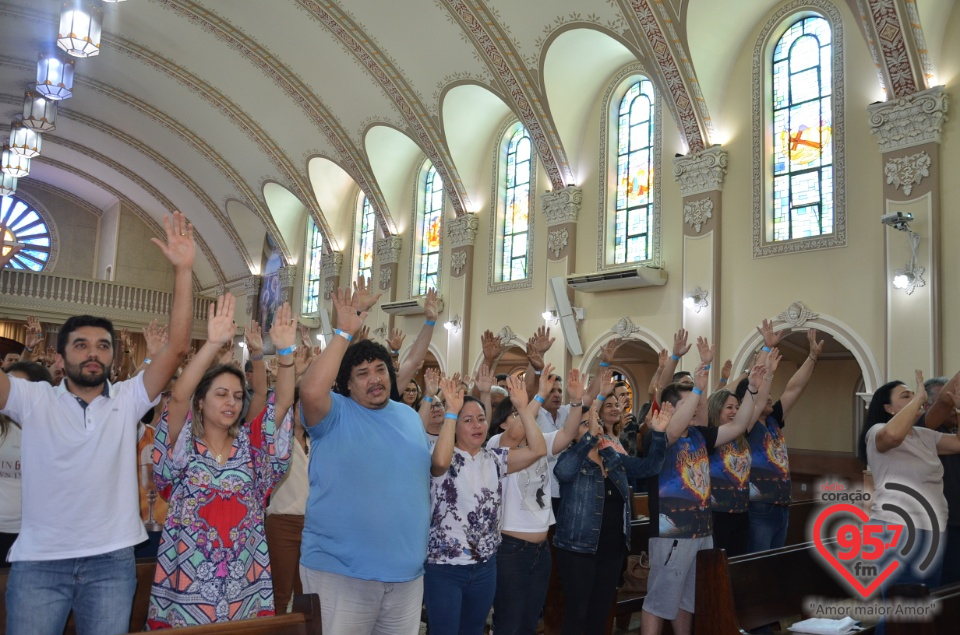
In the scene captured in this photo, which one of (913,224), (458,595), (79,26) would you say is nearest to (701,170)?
(913,224)

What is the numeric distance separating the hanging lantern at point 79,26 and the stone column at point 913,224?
30.0 feet

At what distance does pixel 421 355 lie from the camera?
4.20 m

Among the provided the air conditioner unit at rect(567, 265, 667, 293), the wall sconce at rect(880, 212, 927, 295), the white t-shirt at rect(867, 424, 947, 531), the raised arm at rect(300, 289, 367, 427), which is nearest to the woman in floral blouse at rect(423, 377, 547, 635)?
the raised arm at rect(300, 289, 367, 427)

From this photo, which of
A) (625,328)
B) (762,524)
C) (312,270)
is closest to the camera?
(762,524)

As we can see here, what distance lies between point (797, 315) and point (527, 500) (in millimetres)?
7012

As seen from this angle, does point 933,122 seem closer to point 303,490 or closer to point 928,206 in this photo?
point 928,206

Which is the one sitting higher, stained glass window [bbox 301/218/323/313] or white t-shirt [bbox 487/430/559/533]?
stained glass window [bbox 301/218/323/313]

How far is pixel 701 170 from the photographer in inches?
425

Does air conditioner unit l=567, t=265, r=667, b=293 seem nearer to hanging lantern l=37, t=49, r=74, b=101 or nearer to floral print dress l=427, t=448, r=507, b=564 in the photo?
hanging lantern l=37, t=49, r=74, b=101

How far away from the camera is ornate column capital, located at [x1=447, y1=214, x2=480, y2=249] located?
14359 millimetres

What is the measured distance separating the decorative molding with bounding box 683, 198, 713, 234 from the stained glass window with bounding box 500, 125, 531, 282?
3.46 meters

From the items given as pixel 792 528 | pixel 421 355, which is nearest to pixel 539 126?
pixel 792 528

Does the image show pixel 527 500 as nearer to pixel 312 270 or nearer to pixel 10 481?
pixel 10 481

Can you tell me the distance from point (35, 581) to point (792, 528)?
5126mm
